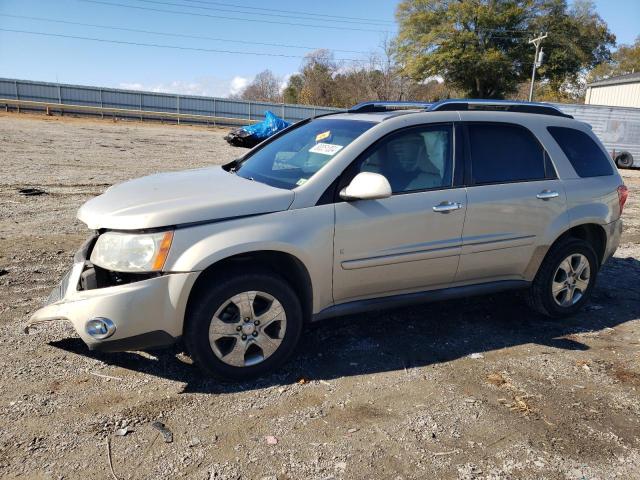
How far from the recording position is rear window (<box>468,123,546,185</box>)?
4.23 metres

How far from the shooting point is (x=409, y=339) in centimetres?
430

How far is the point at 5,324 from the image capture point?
418 centimetres

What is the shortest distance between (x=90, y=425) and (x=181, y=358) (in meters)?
0.89

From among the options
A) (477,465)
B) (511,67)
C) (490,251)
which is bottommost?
(477,465)

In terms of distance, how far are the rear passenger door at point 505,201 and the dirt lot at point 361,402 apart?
0.66 metres

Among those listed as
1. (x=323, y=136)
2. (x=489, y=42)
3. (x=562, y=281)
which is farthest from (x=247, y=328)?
(x=489, y=42)

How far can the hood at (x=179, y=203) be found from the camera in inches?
126

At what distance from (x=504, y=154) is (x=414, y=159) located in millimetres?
870

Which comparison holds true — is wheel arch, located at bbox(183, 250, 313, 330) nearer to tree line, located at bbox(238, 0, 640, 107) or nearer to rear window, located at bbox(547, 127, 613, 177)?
rear window, located at bbox(547, 127, 613, 177)

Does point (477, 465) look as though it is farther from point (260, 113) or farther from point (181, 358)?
point (260, 113)

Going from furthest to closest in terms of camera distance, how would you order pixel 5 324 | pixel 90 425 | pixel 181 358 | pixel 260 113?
pixel 260 113
pixel 5 324
pixel 181 358
pixel 90 425

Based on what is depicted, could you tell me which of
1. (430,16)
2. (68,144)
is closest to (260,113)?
(430,16)

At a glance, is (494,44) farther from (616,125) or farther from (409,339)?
(409,339)

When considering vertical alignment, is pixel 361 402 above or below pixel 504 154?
below
